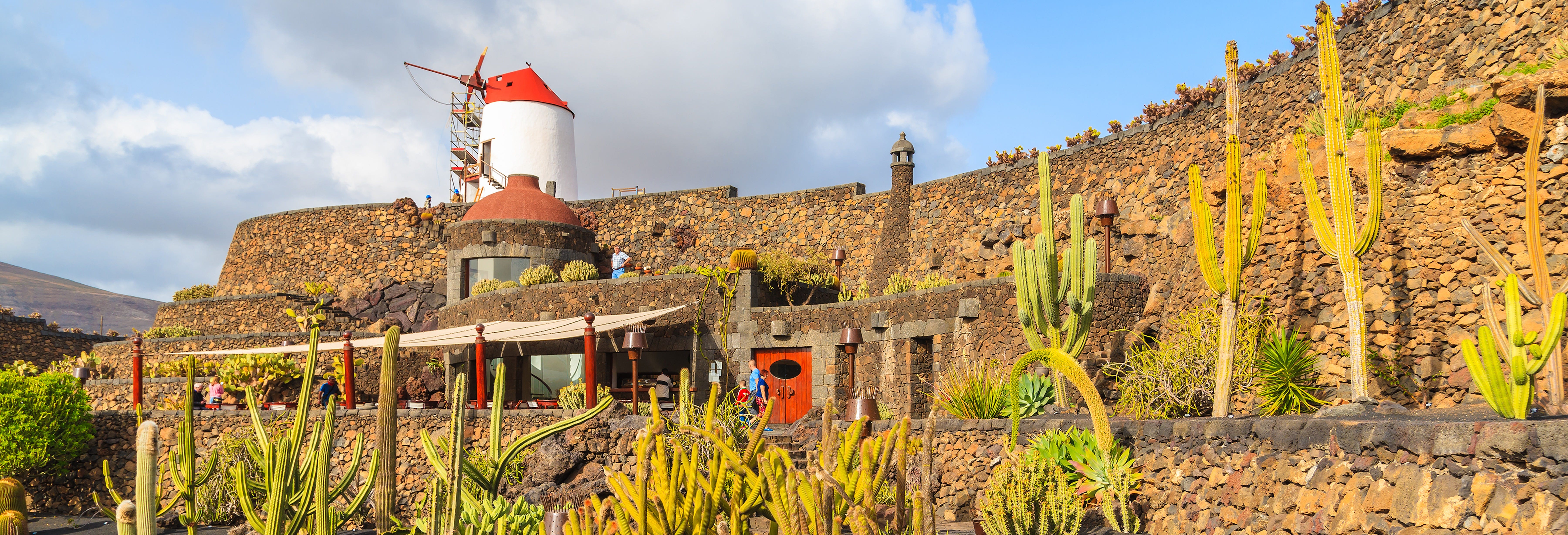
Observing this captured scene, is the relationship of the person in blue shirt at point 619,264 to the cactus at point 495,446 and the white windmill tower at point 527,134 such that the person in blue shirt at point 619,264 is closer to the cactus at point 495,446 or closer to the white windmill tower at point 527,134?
the white windmill tower at point 527,134

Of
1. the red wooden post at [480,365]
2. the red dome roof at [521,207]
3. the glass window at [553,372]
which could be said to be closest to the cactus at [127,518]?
the red wooden post at [480,365]

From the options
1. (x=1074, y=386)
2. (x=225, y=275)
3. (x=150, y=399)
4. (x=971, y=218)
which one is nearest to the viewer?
(x=1074, y=386)

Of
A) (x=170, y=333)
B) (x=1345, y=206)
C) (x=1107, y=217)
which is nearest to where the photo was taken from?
(x=1345, y=206)

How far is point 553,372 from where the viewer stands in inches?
785

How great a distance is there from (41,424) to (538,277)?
948 cm

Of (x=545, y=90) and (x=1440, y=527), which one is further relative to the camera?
(x=545, y=90)

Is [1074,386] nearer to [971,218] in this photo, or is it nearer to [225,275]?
[971,218]

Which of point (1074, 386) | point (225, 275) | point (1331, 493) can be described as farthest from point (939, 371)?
point (225, 275)

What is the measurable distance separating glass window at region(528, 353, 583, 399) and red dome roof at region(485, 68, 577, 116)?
14.7m

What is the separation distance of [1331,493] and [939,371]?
8.81 m

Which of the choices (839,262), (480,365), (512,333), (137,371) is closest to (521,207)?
(512,333)

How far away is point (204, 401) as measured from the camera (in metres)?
20.8

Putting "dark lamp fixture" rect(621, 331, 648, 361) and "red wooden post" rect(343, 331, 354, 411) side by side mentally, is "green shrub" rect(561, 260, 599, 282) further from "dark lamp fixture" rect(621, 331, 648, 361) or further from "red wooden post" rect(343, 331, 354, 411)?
"dark lamp fixture" rect(621, 331, 648, 361)

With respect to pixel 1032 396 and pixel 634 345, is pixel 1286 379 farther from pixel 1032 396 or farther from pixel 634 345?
pixel 634 345
